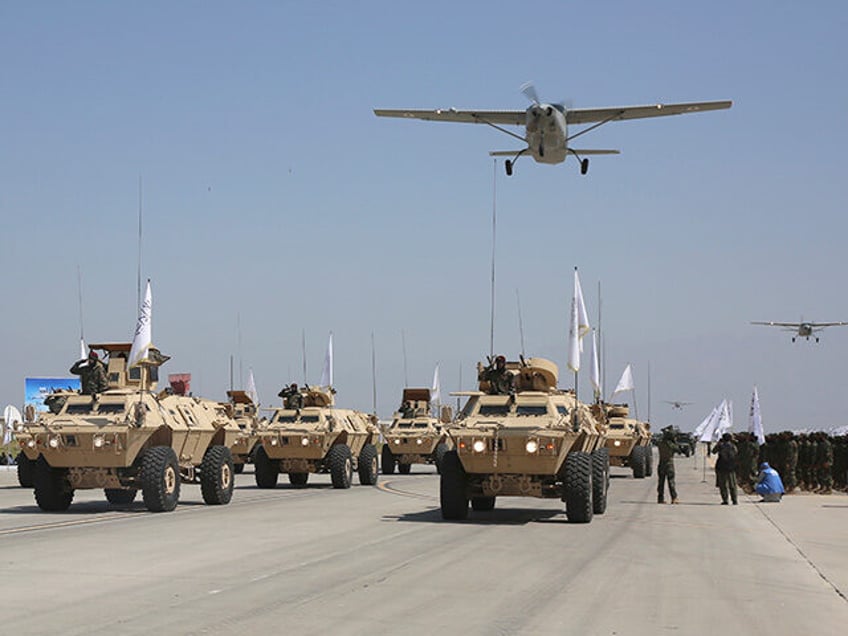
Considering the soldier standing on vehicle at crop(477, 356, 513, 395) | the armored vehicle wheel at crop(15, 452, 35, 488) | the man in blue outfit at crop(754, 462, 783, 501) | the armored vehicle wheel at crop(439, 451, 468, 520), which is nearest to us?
the armored vehicle wheel at crop(439, 451, 468, 520)

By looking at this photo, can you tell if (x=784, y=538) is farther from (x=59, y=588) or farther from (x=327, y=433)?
(x=327, y=433)

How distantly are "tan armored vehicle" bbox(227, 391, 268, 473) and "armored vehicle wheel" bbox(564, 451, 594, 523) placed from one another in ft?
64.3

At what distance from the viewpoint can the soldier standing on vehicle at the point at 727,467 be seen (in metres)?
24.2

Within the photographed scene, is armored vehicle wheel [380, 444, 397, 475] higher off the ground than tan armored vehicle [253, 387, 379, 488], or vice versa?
tan armored vehicle [253, 387, 379, 488]

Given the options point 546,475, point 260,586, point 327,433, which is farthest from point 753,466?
point 260,586

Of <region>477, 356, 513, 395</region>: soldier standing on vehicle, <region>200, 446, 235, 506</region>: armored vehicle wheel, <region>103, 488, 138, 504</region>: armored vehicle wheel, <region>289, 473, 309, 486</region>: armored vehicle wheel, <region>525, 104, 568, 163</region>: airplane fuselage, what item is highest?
<region>525, 104, 568, 163</region>: airplane fuselage

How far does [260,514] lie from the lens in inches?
800

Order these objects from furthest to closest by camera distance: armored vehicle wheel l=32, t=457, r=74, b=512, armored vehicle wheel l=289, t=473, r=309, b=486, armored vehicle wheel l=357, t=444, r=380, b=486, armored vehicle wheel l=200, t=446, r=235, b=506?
1. armored vehicle wheel l=289, t=473, r=309, b=486
2. armored vehicle wheel l=357, t=444, r=380, b=486
3. armored vehicle wheel l=200, t=446, r=235, b=506
4. armored vehicle wheel l=32, t=457, r=74, b=512

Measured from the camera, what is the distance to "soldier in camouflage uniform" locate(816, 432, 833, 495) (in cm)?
2870

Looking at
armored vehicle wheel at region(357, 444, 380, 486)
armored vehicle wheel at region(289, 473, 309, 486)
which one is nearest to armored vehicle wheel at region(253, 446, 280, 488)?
armored vehicle wheel at region(289, 473, 309, 486)

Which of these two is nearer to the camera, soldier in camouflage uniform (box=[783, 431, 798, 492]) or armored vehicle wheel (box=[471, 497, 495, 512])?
armored vehicle wheel (box=[471, 497, 495, 512])

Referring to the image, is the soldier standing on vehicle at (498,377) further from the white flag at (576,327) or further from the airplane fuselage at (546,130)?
the airplane fuselage at (546,130)

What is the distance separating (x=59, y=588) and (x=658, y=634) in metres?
5.27

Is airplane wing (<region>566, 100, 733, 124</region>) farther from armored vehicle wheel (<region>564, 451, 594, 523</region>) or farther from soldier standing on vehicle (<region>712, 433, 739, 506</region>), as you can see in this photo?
armored vehicle wheel (<region>564, 451, 594, 523</region>)
